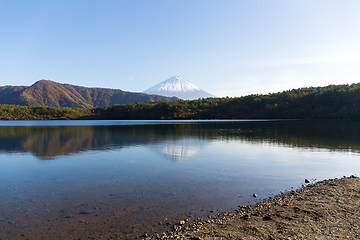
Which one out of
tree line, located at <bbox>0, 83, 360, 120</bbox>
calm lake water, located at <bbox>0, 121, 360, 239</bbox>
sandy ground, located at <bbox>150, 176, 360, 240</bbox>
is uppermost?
tree line, located at <bbox>0, 83, 360, 120</bbox>

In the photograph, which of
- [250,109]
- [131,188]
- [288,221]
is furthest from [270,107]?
[288,221]

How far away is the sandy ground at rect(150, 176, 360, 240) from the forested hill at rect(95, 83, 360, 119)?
115542 mm

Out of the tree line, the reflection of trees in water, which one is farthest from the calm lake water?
the tree line

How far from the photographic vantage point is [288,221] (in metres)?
6.09

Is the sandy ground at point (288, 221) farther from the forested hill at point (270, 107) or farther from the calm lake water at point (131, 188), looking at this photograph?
the forested hill at point (270, 107)

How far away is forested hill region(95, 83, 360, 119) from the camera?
355ft

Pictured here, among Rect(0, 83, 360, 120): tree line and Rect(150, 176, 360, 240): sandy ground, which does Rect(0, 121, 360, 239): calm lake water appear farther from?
Rect(0, 83, 360, 120): tree line

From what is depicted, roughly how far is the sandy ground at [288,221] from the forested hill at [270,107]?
116m

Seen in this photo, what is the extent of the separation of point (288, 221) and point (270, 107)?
141351mm

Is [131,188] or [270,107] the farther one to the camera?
[270,107]

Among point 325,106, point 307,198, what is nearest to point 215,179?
point 307,198

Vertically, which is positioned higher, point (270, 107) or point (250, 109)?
point (270, 107)

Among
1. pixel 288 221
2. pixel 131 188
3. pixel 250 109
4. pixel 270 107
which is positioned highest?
pixel 270 107

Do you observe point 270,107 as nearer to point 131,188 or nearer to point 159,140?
point 159,140
